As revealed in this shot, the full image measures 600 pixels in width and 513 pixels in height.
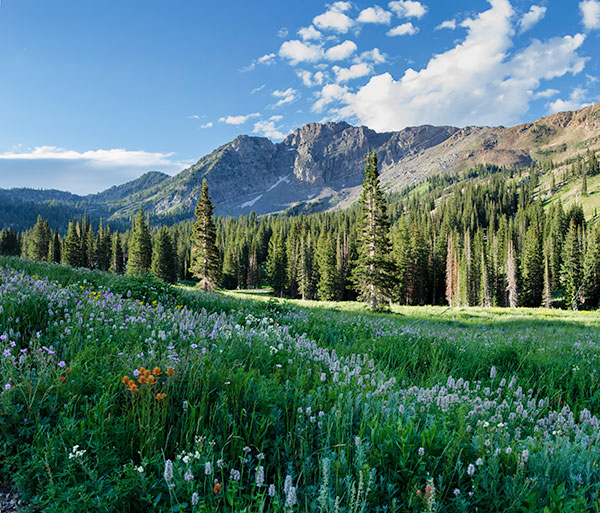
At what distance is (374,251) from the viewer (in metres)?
35.6

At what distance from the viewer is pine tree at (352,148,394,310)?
3506 cm

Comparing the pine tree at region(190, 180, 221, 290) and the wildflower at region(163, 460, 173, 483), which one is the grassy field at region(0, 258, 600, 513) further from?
the pine tree at region(190, 180, 221, 290)

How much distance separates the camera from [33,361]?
3109mm

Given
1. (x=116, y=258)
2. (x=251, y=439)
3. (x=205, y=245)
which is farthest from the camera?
(x=116, y=258)

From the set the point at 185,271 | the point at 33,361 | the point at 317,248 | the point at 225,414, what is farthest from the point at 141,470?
the point at 185,271

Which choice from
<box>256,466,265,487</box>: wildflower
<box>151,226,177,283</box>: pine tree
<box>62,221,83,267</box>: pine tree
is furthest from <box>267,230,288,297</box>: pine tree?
<box>256,466,265,487</box>: wildflower

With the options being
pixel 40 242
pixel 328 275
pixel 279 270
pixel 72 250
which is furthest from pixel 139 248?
pixel 328 275

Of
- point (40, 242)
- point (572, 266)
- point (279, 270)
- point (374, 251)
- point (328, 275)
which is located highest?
point (40, 242)

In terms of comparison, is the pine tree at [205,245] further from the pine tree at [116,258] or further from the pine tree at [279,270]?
the pine tree at [116,258]

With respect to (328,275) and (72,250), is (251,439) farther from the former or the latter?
(72,250)

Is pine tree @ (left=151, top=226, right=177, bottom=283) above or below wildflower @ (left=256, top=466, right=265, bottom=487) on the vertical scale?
above

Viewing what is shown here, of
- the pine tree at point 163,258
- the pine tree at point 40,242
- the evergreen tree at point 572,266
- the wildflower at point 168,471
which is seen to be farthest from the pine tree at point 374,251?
the pine tree at point 40,242

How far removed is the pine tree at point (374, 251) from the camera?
35.1 m

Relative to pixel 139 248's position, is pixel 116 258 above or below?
below
